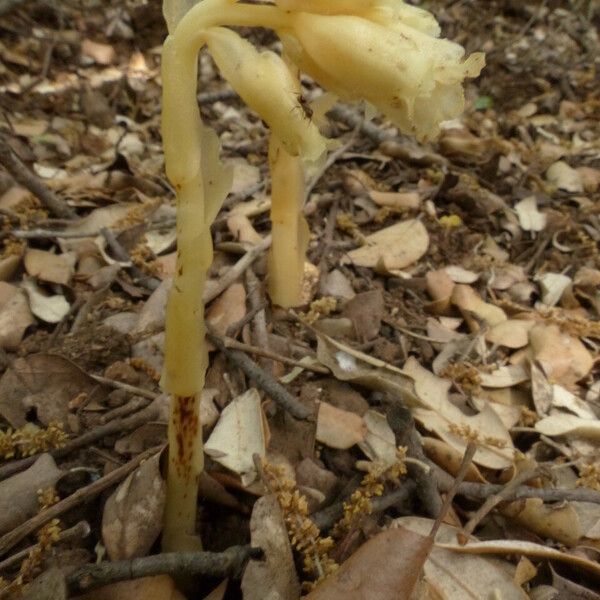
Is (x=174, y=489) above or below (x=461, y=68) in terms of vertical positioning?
below

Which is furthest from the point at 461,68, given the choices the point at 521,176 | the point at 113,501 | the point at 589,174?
the point at 589,174

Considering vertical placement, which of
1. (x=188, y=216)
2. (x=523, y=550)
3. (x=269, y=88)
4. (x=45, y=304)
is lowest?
(x=45, y=304)

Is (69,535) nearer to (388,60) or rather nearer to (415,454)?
(415,454)

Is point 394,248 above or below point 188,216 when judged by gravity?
below

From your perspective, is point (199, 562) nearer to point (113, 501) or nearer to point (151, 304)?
point (113, 501)

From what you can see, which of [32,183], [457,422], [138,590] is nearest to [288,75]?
[138,590]

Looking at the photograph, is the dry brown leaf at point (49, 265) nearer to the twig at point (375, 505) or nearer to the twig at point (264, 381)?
the twig at point (264, 381)

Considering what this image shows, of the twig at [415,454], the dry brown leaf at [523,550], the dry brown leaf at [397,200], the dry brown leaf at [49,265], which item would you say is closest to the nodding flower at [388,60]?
the twig at [415,454]
